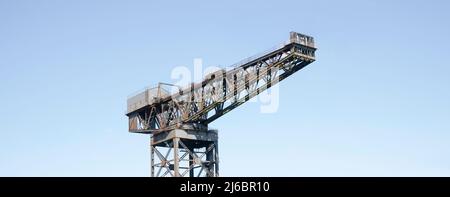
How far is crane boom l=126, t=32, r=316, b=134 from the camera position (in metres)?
69.2

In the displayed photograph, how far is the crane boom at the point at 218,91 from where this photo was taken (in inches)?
2726

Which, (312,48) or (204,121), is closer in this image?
(312,48)

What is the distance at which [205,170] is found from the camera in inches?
2945

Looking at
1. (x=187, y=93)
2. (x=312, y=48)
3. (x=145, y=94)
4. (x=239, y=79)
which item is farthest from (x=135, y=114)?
(x=312, y=48)

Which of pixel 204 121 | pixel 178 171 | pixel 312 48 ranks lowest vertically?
pixel 178 171

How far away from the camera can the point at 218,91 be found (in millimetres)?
71125

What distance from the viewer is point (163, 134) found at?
75500mm
